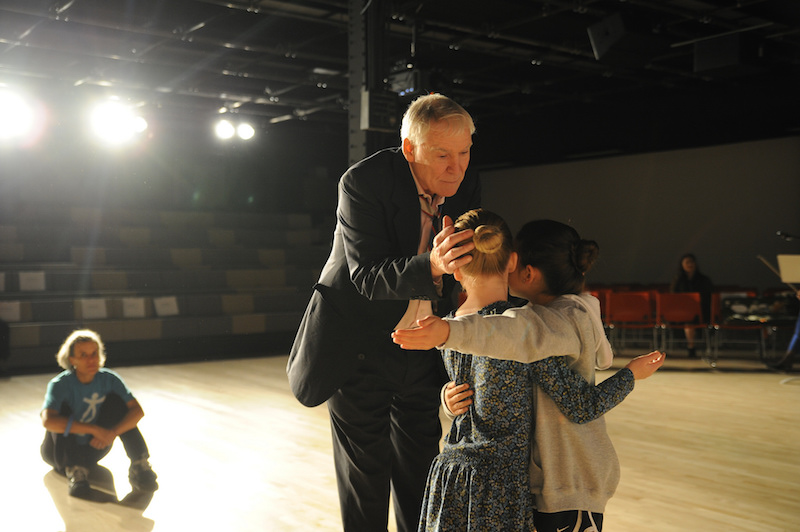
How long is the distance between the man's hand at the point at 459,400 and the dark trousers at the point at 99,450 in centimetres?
288

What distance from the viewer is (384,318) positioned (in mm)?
2129

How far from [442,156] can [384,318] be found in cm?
48

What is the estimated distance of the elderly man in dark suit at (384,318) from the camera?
6.31 feet

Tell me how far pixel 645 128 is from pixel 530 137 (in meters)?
2.21

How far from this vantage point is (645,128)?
1212 centimetres

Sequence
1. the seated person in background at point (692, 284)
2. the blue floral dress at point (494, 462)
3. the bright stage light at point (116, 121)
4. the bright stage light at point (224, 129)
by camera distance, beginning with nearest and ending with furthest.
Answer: the blue floral dress at point (494, 462)
the seated person in background at point (692, 284)
the bright stage light at point (116, 121)
the bright stage light at point (224, 129)

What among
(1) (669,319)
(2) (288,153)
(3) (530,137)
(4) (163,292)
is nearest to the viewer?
(1) (669,319)

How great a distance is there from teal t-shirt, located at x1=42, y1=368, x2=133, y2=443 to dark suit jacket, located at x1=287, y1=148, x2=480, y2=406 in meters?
2.35

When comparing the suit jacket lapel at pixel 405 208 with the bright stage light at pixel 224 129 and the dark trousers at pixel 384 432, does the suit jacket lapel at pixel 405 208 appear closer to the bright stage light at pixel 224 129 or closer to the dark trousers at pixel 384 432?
the dark trousers at pixel 384 432

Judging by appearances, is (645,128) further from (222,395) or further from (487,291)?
(487,291)

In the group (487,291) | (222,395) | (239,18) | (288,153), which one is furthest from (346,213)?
(288,153)

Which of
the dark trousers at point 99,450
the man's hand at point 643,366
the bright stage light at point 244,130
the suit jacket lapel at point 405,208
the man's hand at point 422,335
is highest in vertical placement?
the bright stage light at point 244,130

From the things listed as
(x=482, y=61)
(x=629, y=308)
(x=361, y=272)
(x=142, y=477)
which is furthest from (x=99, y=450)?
(x=482, y=61)

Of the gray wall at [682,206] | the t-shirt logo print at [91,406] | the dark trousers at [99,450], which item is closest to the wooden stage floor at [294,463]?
the dark trousers at [99,450]
